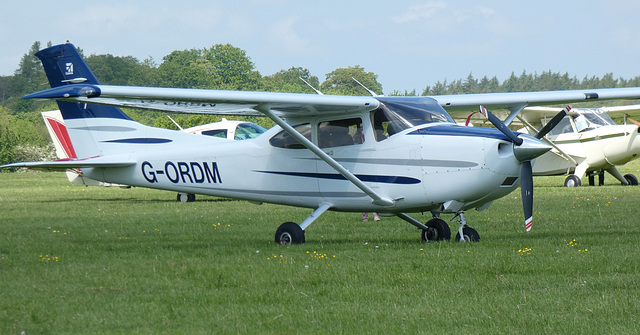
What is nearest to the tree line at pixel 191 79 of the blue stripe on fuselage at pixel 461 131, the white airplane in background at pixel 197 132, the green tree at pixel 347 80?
the green tree at pixel 347 80

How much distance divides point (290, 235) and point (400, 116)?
221cm

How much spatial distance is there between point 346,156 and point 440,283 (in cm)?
378

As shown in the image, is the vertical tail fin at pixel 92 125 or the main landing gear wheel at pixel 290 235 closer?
the main landing gear wheel at pixel 290 235

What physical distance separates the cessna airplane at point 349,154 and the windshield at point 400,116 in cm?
→ 1

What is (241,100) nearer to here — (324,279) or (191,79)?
(324,279)

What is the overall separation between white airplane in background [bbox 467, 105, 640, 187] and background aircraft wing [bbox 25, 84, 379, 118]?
14618 millimetres

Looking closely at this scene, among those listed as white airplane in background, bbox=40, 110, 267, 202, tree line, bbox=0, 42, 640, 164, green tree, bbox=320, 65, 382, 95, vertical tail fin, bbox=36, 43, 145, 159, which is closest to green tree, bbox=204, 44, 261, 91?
tree line, bbox=0, 42, 640, 164

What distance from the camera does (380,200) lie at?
10352 millimetres

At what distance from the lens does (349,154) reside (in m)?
10.6

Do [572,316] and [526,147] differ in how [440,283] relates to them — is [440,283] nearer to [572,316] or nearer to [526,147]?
[572,316]

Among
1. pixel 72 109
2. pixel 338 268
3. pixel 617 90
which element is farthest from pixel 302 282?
pixel 72 109

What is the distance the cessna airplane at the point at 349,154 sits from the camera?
31.4 ft

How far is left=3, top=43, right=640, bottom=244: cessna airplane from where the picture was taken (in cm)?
957

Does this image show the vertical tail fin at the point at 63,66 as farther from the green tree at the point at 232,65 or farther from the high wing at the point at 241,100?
the green tree at the point at 232,65
